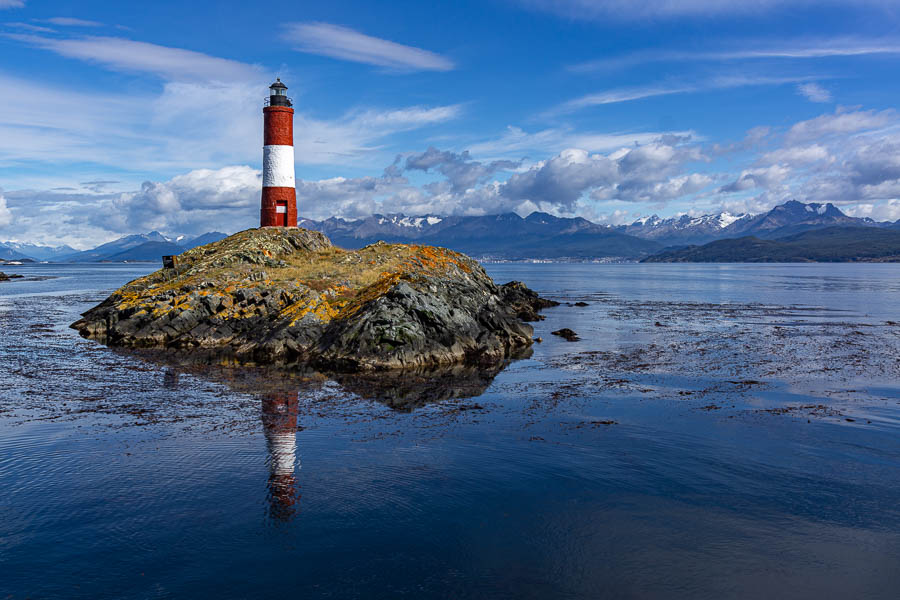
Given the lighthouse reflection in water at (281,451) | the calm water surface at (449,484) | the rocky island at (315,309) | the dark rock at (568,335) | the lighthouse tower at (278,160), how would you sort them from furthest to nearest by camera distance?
the lighthouse tower at (278,160), the dark rock at (568,335), the rocky island at (315,309), the lighthouse reflection in water at (281,451), the calm water surface at (449,484)

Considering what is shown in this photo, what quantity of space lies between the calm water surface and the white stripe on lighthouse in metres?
29.1

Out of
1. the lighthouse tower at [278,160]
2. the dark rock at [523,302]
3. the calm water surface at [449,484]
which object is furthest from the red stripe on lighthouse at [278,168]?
the calm water surface at [449,484]

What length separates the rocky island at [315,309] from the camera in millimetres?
32875

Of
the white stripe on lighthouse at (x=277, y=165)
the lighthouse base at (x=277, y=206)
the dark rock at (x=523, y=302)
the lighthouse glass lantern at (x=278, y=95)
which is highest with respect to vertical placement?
the lighthouse glass lantern at (x=278, y=95)

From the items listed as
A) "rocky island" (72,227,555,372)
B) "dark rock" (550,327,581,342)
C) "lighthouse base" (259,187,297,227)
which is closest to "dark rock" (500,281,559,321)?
"rocky island" (72,227,555,372)

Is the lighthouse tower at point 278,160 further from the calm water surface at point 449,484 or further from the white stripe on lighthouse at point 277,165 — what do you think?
the calm water surface at point 449,484

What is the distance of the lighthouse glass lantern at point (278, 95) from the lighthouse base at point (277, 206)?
795cm

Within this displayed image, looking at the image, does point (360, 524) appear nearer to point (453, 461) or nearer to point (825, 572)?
point (453, 461)

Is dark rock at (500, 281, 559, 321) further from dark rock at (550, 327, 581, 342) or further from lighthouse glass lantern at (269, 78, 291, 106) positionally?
lighthouse glass lantern at (269, 78, 291, 106)

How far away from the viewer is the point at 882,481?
52.6 feet

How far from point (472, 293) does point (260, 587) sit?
3318 centimetres

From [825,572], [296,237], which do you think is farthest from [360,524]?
[296,237]

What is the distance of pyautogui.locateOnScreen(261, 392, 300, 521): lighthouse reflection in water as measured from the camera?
14.8 metres

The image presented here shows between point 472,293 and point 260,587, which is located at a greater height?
point 472,293
